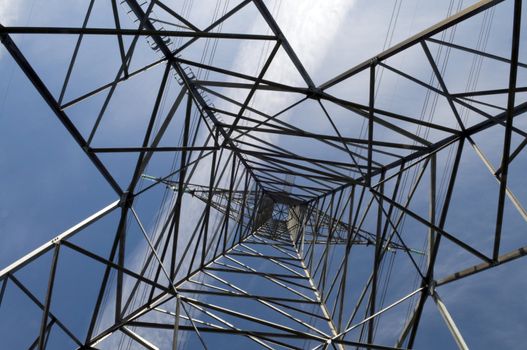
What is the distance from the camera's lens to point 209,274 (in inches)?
599

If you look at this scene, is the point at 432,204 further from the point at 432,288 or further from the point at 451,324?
the point at 451,324

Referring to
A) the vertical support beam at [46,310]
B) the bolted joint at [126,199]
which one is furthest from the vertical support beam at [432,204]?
the vertical support beam at [46,310]

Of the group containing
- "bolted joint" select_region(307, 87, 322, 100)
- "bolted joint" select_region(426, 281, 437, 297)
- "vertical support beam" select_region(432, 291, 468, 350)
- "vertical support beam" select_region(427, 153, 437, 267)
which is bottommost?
"vertical support beam" select_region(432, 291, 468, 350)

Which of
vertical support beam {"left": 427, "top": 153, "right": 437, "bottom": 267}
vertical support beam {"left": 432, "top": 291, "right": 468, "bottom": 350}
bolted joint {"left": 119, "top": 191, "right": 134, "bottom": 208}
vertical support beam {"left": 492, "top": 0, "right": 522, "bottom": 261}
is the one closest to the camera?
vertical support beam {"left": 492, "top": 0, "right": 522, "bottom": 261}

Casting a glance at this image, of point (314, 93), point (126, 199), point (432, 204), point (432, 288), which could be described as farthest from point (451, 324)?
point (126, 199)

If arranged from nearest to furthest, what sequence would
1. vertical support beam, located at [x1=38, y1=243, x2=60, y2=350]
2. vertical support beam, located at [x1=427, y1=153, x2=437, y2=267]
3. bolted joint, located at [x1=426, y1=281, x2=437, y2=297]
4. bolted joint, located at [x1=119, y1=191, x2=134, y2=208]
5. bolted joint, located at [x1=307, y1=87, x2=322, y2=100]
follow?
vertical support beam, located at [x1=38, y1=243, x2=60, y2=350]
bolted joint, located at [x1=426, y1=281, x2=437, y2=297]
bolted joint, located at [x1=119, y1=191, x2=134, y2=208]
vertical support beam, located at [x1=427, y1=153, x2=437, y2=267]
bolted joint, located at [x1=307, y1=87, x2=322, y2=100]

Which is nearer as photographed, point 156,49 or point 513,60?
point 513,60

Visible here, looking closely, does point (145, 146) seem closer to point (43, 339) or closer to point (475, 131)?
point (43, 339)

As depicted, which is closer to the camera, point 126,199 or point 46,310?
point 46,310

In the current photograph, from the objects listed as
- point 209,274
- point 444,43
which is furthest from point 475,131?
point 209,274

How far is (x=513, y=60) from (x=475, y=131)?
3.93 m

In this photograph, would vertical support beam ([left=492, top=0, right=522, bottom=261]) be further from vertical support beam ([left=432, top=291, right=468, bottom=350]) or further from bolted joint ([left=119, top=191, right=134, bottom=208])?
bolted joint ([left=119, top=191, right=134, bottom=208])

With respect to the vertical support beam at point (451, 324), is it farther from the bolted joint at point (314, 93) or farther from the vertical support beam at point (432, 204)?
the bolted joint at point (314, 93)

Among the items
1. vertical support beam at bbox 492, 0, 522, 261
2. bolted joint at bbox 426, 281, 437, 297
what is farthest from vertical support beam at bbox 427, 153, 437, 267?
vertical support beam at bbox 492, 0, 522, 261
